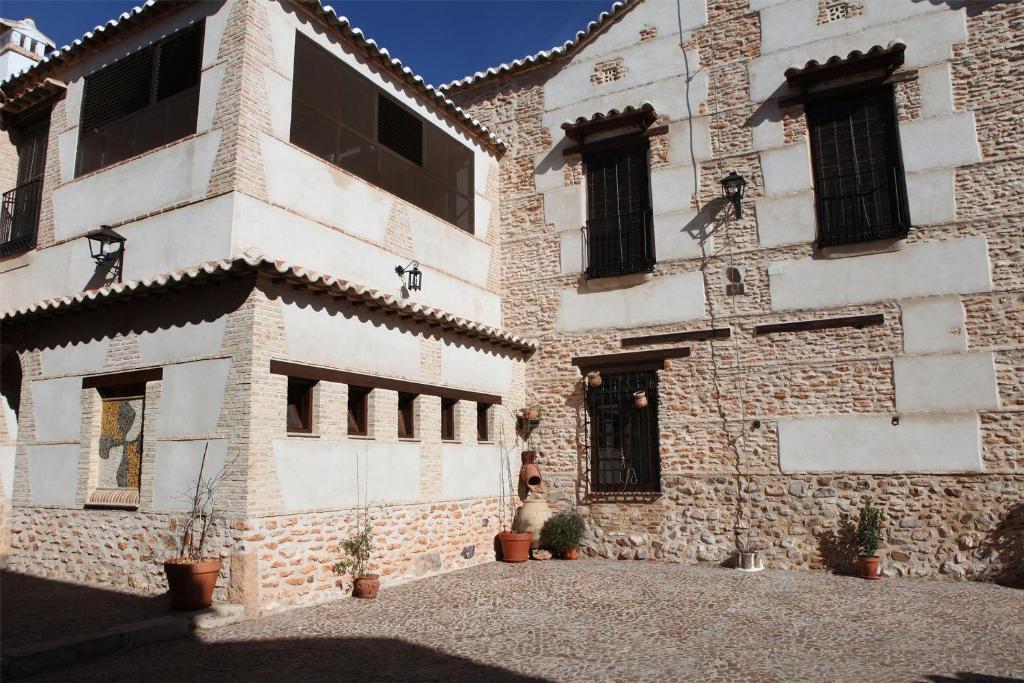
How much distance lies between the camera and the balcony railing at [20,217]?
34.5ft

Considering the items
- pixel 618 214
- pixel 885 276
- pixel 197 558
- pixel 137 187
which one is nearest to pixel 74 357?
pixel 137 187

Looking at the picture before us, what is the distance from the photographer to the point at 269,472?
294 inches

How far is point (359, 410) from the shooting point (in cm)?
900

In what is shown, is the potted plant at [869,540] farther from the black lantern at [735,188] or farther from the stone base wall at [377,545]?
the stone base wall at [377,545]

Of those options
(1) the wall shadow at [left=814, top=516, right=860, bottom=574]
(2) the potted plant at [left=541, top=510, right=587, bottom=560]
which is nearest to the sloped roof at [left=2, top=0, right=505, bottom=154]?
(2) the potted plant at [left=541, top=510, right=587, bottom=560]

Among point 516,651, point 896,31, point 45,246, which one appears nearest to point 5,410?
point 45,246

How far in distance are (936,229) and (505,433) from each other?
6816mm

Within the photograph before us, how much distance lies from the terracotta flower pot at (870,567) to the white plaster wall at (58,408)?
9953 mm

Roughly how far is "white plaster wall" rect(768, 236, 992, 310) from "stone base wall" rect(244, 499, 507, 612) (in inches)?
218

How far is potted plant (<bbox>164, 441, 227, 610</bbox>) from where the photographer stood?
695 centimetres

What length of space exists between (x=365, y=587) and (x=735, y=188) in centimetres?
766

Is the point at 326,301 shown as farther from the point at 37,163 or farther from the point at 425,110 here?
the point at 37,163

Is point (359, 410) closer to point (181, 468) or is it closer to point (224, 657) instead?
point (181, 468)

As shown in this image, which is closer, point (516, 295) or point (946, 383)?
point (946, 383)
